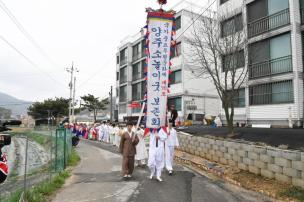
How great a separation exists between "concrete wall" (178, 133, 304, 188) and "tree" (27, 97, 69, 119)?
51809 mm

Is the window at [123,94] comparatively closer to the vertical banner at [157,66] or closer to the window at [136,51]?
the window at [136,51]

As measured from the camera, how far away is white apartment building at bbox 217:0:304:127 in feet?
52.1

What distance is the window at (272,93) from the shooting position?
16250 millimetres

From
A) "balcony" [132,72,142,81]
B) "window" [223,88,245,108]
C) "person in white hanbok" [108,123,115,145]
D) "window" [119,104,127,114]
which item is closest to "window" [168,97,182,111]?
"person in white hanbok" [108,123,115,145]

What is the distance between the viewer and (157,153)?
912 cm

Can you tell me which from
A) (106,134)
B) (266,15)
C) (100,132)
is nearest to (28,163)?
(266,15)

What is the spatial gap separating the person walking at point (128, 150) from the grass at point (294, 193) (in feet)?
14.4

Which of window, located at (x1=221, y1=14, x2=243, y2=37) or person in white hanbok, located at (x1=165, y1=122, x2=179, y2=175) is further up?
window, located at (x1=221, y1=14, x2=243, y2=37)

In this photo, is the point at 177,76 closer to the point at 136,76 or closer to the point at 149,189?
the point at 136,76

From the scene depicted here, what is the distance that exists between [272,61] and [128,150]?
38.6 feet

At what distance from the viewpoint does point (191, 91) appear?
94.1 feet

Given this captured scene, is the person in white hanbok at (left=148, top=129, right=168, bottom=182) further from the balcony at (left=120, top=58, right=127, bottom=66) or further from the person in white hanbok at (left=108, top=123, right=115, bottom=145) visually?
the balcony at (left=120, top=58, right=127, bottom=66)

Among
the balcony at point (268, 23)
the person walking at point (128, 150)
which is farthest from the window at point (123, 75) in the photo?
the person walking at point (128, 150)

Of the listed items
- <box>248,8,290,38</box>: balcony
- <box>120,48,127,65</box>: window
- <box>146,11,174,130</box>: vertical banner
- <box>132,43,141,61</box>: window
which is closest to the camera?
<box>146,11,174,130</box>: vertical banner
